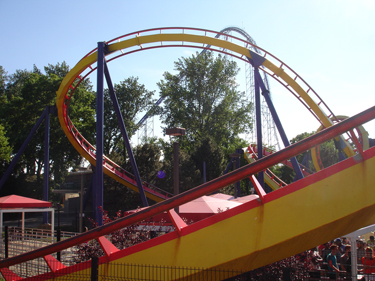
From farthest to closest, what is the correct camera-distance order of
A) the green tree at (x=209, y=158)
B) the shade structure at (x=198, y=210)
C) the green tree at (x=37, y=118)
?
the green tree at (x=37, y=118) → the green tree at (x=209, y=158) → the shade structure at (x=198, y=210)

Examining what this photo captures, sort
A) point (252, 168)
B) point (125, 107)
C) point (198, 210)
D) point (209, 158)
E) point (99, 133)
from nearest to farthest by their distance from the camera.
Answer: point (252, 168), point (198, 210), point (99, 133), point (209, 158), point (125, 107)

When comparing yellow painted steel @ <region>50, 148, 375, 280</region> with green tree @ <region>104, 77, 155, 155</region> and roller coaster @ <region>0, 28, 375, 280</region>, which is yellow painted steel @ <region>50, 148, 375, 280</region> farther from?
green tree @ <region>104, 77, 155, 155</region>

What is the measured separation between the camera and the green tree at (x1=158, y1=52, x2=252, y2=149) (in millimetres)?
38812

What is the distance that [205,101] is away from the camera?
1531 inches

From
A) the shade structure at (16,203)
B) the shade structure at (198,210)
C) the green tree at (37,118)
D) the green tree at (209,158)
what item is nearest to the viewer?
the shade structure at (198,210)

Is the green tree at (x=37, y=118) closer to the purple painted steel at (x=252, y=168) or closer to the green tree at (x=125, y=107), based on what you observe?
→ the green tree at (x=125, y=107)

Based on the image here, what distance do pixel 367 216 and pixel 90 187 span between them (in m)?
A: 21.0

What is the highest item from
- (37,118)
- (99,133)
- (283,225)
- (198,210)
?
(37,118)

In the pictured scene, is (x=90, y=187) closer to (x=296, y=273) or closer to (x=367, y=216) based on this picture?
(x=296, y=273)

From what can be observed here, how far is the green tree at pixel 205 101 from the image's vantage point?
127ft

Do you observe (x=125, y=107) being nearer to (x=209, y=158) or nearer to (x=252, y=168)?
(x=209, y=158)

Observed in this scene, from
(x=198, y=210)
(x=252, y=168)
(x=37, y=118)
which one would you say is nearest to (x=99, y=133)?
(x=198, y=210)

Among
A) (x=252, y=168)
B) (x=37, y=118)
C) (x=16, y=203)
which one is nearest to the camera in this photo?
(x=252, y=168)

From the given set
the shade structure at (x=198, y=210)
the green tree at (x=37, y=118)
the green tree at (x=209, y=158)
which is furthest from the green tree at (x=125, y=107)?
the shade structure at (x=198, y=210)
